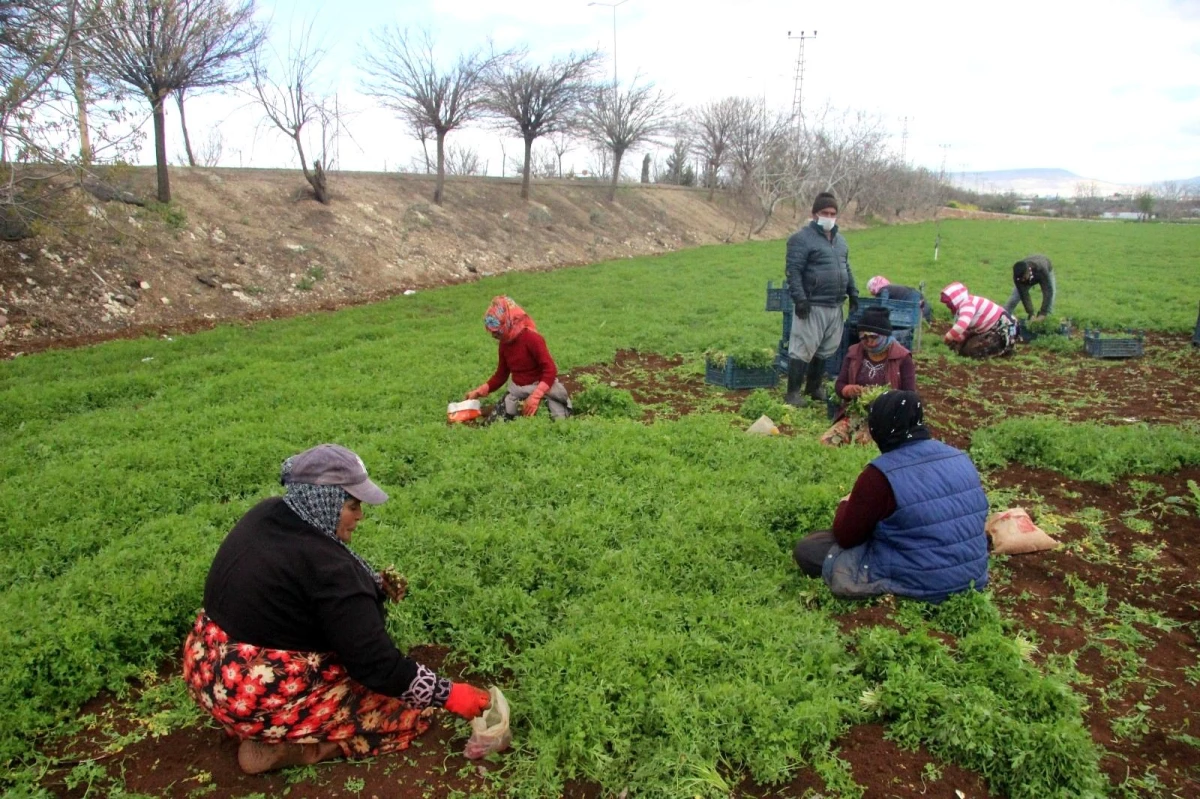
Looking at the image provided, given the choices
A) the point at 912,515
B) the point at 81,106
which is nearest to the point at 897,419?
the point at 912,515

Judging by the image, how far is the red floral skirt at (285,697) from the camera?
2.91m

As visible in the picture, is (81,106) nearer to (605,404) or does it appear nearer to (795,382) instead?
(605,404)

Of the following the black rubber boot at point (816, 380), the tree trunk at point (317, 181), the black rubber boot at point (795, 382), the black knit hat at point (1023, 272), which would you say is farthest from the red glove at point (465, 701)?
the tree trunk at point (317, 181)

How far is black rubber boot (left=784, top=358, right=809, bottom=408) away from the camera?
26.8ft

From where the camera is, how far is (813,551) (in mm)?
4398

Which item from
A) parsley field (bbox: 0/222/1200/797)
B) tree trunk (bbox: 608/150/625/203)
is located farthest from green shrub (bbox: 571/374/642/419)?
tree trunk (bbox: 608/150/625/203)

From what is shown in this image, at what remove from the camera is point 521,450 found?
638 centimetres

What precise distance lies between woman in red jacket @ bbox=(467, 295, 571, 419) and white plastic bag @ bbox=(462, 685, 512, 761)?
13.7 feet

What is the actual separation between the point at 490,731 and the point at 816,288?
6.08 metres

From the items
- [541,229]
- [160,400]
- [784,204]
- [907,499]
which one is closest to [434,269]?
[541,229]

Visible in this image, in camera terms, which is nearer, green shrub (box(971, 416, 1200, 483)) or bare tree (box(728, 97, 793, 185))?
green shrub (box(971, 416, 1200, 483))

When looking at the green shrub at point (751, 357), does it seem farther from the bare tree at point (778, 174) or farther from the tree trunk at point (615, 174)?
the bare tree at point (778, 174)

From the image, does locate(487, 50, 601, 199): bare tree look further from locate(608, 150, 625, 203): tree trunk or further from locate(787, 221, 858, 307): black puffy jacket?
locate(787, 221, 858, 307): black puffy jacket

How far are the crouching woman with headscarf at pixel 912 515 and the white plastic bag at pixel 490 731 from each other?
200 cm
